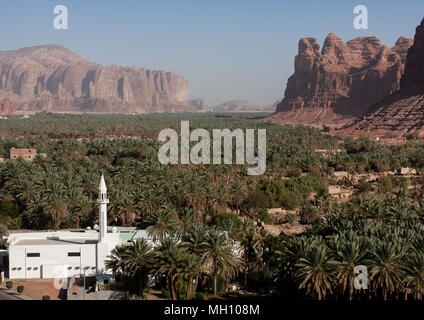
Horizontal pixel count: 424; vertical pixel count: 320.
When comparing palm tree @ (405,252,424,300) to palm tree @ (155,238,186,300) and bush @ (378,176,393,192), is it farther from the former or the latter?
bush @ (378,176,393,192)

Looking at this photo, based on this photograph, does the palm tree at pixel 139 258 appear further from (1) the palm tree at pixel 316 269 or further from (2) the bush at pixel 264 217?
(2) the bush at pixel 264 217

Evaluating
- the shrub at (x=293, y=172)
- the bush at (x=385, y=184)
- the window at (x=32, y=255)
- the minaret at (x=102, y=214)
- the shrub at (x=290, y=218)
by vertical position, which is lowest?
the shrub at (x=290, y=218)

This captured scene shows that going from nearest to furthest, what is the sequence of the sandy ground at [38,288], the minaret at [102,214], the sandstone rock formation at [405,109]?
the sandy ground at [38,288], the minaret at [102,214], the sandstone rock formation at [405,109]

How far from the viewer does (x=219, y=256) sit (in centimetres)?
3058

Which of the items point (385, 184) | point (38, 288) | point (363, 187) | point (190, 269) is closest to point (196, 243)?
point (190, 269)

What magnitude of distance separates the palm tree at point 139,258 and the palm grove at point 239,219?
7cm

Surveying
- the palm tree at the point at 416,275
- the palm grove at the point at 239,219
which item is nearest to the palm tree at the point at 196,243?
the palm grove at the point at 239,219

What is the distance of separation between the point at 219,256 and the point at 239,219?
16849 millimetres

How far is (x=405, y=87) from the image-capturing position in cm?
15425

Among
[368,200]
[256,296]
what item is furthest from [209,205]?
[256,296]

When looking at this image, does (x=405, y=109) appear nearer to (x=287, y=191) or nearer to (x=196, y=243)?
(x=287, y=191)

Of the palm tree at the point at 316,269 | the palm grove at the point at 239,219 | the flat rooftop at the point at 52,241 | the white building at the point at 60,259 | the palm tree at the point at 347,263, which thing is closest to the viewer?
the palm tree at the point at 316,269

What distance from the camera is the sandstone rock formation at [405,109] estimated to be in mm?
133375

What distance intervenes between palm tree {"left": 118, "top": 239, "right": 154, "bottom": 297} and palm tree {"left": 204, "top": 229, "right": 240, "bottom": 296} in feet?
10.6
